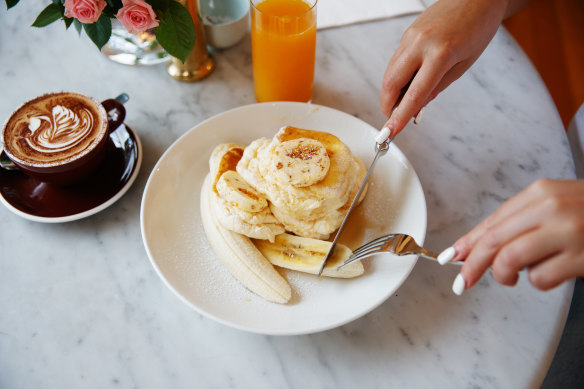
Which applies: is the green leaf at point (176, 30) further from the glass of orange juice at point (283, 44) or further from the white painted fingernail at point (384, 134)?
the white painted fingernail at point (384, 134)

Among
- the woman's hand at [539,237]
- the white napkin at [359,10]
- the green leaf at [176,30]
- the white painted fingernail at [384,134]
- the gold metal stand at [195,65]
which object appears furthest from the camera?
the white napkin at [359,10]

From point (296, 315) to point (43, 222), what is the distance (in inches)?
24.5

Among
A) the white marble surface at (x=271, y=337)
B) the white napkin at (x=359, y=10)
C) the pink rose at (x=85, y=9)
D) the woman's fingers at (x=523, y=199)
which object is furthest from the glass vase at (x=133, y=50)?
the woman's fingers at (x=523, y=199)

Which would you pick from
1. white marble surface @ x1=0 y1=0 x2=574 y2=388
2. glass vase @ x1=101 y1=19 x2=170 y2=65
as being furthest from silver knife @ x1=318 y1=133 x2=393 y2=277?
glass vase @ x1=101 y1=19 x2=170 y2=65

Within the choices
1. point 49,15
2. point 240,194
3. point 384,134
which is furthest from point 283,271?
point 49,15

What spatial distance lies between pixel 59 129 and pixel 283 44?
22.1 inches

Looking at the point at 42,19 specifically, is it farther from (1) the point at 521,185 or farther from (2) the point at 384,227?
(1) the point at 521,185

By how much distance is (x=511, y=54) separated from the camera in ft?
4.66

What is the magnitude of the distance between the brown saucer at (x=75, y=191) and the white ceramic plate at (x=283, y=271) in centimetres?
12

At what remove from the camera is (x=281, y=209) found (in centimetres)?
94

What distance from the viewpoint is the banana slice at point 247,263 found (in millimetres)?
906

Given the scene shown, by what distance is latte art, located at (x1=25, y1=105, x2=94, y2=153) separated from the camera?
3.34 feet

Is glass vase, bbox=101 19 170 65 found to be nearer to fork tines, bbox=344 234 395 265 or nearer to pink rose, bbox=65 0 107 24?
pink rose, bbox=65 0 107 24

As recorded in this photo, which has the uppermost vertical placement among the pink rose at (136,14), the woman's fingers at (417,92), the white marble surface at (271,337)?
the pink rose at (136,14)
